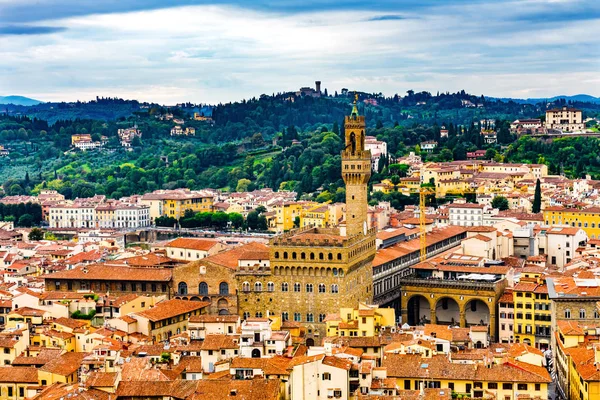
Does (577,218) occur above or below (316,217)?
above

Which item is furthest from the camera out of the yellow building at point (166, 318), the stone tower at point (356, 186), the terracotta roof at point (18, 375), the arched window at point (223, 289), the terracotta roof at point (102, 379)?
the stone tower at point (356, 186)

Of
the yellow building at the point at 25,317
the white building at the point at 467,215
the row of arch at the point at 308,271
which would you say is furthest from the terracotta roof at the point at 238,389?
the white building at the point at 467,215

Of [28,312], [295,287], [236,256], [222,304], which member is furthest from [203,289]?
[28,312]

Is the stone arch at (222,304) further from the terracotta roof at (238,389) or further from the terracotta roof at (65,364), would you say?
the terracotta roof at (238,389)

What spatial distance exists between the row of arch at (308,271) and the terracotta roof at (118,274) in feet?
19.3

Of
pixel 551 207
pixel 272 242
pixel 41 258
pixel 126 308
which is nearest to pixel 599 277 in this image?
pixel 272 242

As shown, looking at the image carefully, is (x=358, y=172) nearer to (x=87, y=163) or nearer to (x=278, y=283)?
(x=278, y=283)

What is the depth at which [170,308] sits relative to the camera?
148 ft

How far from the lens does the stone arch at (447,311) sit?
51438 millimetres

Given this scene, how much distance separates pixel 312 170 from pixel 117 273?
69298 millimetres

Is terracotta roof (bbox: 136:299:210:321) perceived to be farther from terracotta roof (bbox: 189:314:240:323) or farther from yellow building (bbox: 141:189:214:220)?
yellow building (bbox: 141:189:214:220)

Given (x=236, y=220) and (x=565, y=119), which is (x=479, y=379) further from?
(x=565, y=119)

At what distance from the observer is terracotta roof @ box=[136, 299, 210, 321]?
143ft

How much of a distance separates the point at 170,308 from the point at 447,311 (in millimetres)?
14814
